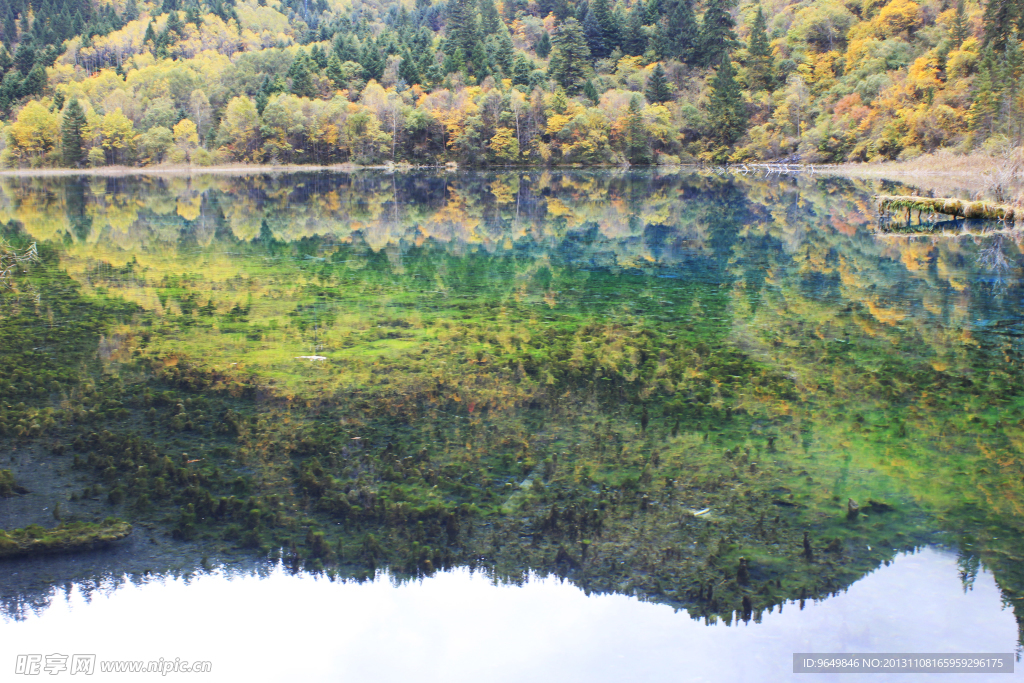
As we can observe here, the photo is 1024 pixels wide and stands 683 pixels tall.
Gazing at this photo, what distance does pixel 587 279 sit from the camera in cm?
1581

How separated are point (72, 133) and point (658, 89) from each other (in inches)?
2596

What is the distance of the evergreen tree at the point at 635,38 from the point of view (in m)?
112

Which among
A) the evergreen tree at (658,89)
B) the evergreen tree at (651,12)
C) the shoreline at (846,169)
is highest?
the evergreen tree at (651,12)

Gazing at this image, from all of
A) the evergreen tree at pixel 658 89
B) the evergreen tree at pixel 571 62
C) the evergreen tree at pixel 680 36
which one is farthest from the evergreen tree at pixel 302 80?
the evergreen tree at pixel 680 36

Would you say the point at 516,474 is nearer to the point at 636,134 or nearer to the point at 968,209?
the point at 968,209

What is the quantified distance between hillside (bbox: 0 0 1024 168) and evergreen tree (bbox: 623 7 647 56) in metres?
0.30

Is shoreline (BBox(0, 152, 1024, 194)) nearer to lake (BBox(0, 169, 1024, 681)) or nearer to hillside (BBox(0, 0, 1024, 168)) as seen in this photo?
hillside (BBox(0, 0, 1024, 168))

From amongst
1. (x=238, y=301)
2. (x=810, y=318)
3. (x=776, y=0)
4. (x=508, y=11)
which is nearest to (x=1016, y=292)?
(x=810, y=318)

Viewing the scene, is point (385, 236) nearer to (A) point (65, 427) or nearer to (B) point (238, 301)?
(B) point (238, 301)

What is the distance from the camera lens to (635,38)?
367ft

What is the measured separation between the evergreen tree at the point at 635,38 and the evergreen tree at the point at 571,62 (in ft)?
48.1

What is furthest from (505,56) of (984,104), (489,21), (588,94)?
(984,104)

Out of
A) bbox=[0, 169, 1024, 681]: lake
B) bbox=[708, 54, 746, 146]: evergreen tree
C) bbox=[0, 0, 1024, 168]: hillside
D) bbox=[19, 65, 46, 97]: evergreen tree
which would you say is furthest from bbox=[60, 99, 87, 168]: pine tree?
bbox=[0, 169, 1024, 681]: lake

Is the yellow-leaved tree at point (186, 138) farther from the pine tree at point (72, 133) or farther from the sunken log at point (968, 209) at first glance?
the sunken log at point (968, 209)
